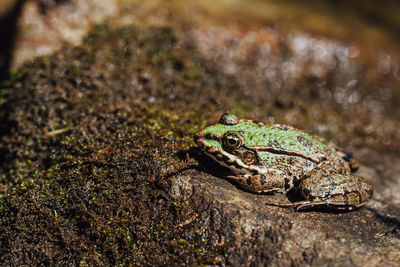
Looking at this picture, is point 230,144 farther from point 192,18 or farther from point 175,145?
point 192,18

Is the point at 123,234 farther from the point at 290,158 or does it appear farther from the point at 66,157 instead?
the point at 290,158

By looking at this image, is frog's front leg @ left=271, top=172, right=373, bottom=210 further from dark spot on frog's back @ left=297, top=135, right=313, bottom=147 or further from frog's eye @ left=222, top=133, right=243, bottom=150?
frog's eye @ left=222, top=133, right=243, bottom=150

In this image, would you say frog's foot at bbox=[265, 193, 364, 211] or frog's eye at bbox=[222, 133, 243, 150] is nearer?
frog's foot at bbox=[265, 193, 364, 211]

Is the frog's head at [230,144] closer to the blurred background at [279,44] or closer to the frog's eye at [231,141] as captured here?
the frog's eye at [231,141]

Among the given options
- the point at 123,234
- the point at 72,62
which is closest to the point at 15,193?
the point at 123,234

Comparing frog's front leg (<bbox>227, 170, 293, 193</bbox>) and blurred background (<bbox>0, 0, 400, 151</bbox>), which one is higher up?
blurred background (<bbox>0, 0, 400, 151</bbox>)

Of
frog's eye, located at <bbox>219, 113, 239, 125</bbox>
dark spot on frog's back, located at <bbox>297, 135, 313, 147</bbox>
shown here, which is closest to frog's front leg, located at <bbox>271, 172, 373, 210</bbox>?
dark spot on frog's back, located at <bbox>297, 135, 313, 147</bbox>
